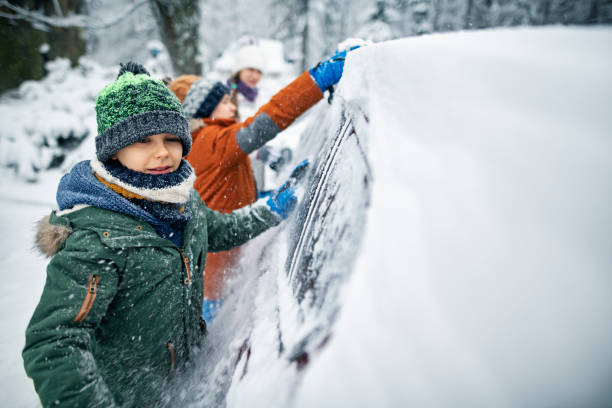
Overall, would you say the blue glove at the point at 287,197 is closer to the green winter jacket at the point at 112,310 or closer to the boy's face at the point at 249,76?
the green winter jacket at the point at 112,310

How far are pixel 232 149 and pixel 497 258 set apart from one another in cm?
159

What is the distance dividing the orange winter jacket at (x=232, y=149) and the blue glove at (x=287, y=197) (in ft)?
0.95

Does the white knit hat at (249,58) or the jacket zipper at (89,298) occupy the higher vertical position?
the white knit hat at (249,58)

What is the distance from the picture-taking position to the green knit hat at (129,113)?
123 centimetres

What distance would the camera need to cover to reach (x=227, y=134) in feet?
6.10

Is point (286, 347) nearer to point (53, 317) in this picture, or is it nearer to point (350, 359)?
point (350, 359)

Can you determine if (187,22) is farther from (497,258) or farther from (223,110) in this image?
(497,258)

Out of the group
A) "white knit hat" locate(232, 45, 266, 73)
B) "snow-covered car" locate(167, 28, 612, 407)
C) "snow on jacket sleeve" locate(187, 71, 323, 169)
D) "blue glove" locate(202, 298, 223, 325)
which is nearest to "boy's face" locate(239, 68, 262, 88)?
"white knit hat" locate(232, 45, 266, 73)

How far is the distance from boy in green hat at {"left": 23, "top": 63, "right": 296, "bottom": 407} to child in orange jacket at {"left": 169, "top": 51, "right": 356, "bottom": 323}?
41cm

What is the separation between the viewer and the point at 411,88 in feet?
2.54

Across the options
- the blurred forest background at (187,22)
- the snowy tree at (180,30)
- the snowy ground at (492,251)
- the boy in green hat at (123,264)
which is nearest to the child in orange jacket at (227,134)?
the boy in green hat at (123,264)

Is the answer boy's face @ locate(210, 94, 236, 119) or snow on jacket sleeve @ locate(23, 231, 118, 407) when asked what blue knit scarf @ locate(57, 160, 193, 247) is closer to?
snow on jacket sleeve @ locate(23, 231, 118, 407)

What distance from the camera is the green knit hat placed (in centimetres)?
123

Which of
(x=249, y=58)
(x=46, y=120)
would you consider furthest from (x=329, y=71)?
(x=46, y=120)
